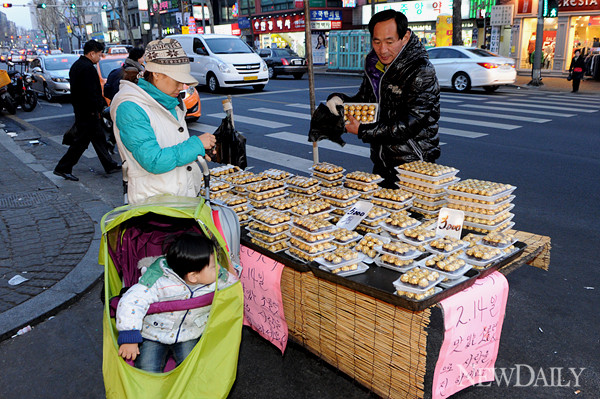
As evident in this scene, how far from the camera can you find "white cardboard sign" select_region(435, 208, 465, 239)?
3330 mm

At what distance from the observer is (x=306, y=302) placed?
3328 millimetres

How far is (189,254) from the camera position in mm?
2488

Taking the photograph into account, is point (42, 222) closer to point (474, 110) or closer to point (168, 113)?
point (168, 113)

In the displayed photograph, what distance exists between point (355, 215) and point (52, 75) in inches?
763

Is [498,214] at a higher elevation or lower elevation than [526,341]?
higher

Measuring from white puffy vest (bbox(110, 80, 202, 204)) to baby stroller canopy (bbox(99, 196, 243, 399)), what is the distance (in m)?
0.24

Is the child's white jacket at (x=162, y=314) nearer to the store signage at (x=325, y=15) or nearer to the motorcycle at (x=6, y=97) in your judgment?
the motorcycle at (x=6, y=97)

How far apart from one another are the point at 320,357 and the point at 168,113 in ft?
6.62

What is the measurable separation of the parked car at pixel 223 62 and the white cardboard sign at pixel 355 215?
1568 cm

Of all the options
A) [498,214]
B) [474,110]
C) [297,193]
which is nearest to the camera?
[498,214]

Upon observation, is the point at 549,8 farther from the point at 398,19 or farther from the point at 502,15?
the point at 398,19

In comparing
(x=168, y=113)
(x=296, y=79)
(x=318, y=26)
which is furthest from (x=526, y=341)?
(x=318, y=26)

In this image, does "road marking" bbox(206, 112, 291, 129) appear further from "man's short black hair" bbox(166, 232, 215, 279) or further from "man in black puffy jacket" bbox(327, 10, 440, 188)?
"man's short black hair" bbox(166, 232, 215, 279)

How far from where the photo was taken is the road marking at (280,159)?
882cm
